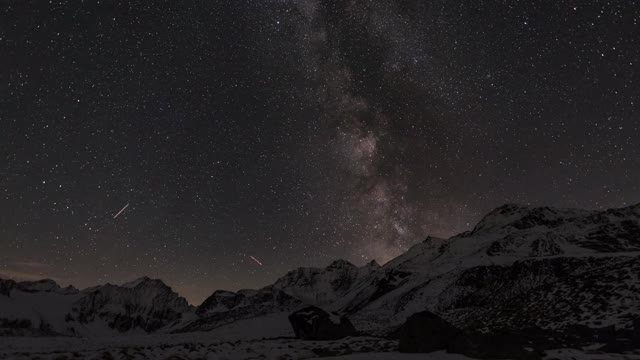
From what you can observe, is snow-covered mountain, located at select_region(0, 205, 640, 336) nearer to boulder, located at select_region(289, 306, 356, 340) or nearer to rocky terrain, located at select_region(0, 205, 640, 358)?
rocky terrain, located at select_region(0, 205, 640, 358)

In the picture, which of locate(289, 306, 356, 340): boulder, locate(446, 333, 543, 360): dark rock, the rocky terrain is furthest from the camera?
the rocky terrain

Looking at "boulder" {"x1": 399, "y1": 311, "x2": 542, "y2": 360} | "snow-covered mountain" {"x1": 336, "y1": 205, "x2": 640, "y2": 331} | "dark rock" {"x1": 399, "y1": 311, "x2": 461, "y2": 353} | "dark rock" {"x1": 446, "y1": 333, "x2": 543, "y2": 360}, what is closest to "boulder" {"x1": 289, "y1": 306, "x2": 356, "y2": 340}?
"boulder" {"x1": 399, "y1": 311, "x2": 542, "y2": 360}

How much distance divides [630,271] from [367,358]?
99.0ft

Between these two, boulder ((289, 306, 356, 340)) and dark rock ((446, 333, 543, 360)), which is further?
boulder ((289, 306, 356, 340))

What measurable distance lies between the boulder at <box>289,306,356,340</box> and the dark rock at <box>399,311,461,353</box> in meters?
7.74

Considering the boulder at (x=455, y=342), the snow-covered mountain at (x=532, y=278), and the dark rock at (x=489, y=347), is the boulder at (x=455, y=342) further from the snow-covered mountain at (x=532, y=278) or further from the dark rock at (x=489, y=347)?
the snow-covered mountain at (x=532, y=278)

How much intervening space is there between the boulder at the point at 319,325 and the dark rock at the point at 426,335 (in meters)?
7.74

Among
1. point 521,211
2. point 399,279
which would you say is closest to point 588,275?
point 399,279

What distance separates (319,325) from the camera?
2631cm

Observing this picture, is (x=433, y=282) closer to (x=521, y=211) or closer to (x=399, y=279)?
(x=399, y=279)

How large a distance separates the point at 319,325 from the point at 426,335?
9.54 meters

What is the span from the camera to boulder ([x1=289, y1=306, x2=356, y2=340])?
25.9m

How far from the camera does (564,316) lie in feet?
97.2

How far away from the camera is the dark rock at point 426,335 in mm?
17766
